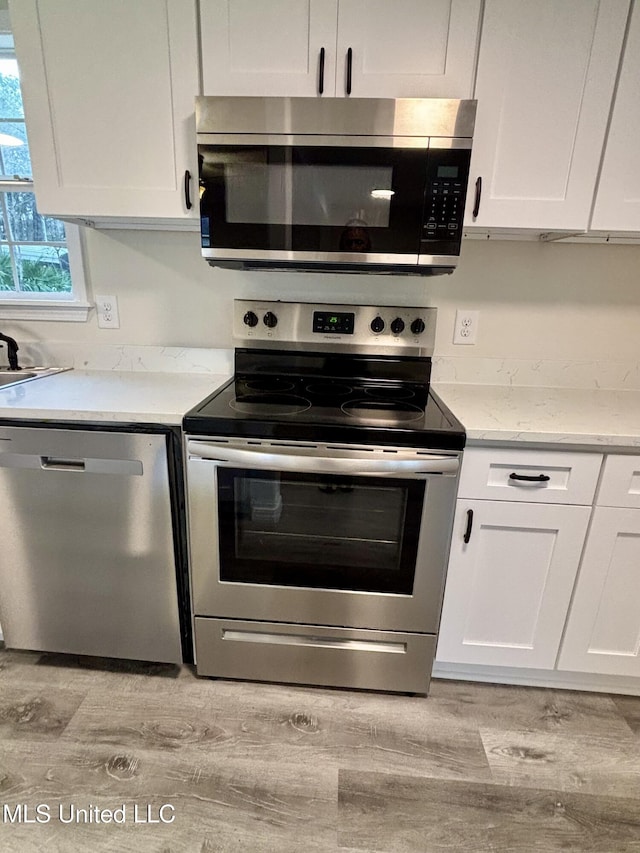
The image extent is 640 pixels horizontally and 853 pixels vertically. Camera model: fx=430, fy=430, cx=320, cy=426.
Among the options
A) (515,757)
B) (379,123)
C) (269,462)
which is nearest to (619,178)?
(379,123)

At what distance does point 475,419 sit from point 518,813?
1.08 metres

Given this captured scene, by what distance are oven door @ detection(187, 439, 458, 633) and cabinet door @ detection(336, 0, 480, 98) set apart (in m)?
1.06

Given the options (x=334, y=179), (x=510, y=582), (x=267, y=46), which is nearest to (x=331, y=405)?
(x=334, y=179)

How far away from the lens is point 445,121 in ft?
3.93

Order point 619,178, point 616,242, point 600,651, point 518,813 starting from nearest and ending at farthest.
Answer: point 518,813, point 619,178, point 600,651, point 616,242

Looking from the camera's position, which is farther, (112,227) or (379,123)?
(112,227)

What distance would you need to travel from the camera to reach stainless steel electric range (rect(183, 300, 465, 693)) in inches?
48.2

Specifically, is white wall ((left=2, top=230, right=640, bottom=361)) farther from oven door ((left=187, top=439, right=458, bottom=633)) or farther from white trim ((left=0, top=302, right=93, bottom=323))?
oven door ((left=187, top=439, right=458, bottom=633))

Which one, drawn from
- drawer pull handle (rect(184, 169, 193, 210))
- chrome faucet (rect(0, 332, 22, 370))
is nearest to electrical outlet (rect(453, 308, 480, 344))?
drawer pull handle (rect(184, 169, 193, 210))

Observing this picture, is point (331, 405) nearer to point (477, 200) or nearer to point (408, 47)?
point (477, 200)

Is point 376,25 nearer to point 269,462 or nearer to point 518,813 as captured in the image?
point 269,462

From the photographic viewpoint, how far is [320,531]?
1336 millimetres

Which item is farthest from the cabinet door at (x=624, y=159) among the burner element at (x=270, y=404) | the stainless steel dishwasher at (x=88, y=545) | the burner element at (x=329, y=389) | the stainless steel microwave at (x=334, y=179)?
the stainless steel dishwasher at (x=88, y=545)

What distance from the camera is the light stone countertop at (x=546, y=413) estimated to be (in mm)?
1214
